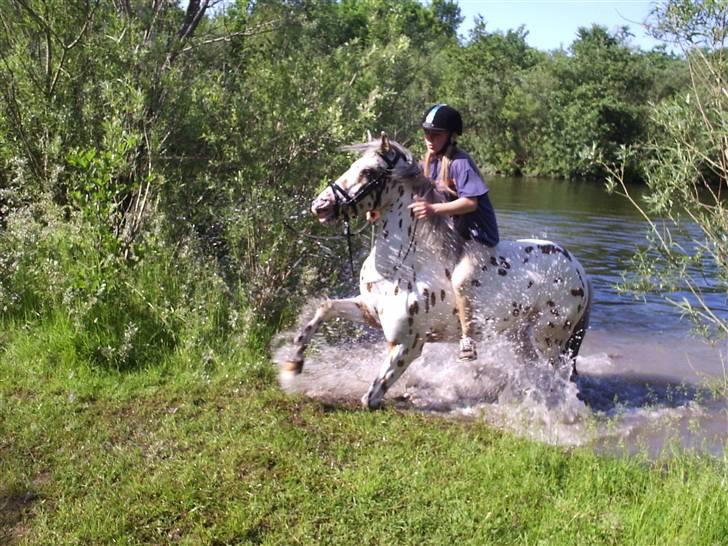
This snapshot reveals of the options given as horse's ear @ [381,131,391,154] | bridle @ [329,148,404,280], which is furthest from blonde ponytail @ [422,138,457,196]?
horse's ear @ [381,131,391,154]

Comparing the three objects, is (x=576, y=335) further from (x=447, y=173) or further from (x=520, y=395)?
Result: (x=447, y=173)

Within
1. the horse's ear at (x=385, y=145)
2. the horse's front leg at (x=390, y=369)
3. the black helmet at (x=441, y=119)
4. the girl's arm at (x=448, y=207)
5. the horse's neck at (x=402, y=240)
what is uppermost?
the black helmet at (x=441, y=119)

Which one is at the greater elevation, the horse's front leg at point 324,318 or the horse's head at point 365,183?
the horse's head at point 365,183

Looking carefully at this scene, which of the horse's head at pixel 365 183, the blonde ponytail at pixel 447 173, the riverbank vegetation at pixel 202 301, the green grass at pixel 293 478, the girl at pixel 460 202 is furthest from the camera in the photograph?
the blonde ponytail at pixel 447 173

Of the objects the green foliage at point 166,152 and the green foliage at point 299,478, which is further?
the green foliage at point 166,152

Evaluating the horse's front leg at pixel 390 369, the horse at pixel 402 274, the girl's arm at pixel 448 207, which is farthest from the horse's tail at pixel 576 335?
the girl's arm at pixel 448 207

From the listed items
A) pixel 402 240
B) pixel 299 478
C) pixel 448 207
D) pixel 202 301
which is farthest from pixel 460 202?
pixel 202 301

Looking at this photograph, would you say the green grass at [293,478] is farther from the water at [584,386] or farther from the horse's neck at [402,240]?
the horse's neck at [402,240]

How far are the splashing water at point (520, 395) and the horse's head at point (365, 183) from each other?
1.57m

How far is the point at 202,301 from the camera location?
677cm

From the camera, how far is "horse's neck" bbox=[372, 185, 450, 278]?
231 inches

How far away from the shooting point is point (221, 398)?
5.85 metres

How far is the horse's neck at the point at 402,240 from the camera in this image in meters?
5.88

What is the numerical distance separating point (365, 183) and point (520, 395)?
2.43 metres
